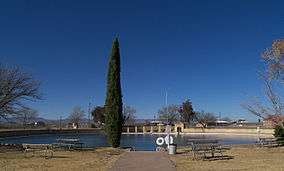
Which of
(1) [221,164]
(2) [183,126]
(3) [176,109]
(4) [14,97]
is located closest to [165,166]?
(1) [221,164]

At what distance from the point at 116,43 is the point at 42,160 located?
36.5 feet

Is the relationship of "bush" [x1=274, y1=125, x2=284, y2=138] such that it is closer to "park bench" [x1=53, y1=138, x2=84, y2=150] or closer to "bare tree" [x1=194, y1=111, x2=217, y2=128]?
"park bench" [x1=53, y1=138, x2=84, y2=150]

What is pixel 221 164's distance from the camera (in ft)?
52.0

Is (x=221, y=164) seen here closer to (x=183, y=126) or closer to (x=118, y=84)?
(x=118, y=84)

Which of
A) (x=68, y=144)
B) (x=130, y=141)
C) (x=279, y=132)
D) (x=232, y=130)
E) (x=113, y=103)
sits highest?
(x=113, y=103)

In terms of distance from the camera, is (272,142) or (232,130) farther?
(232,130)

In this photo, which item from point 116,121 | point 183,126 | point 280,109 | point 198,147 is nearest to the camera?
point 198,147

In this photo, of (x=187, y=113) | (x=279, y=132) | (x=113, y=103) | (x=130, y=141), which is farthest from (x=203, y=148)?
(x=187, y=113)

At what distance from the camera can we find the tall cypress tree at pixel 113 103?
26.1 metres

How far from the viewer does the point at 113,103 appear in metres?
26.1

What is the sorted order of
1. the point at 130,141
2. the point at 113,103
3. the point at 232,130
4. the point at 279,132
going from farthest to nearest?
the point at 232,130, the point at 130,141, the point at 113,103, the point at 279,132

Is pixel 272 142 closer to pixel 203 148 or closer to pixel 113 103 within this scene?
pixel 203 148

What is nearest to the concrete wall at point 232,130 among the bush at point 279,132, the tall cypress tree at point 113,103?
the bush at point 279,132

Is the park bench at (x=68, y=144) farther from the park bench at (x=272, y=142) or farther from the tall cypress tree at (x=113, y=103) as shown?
the park bench at (x=272, y=142)
